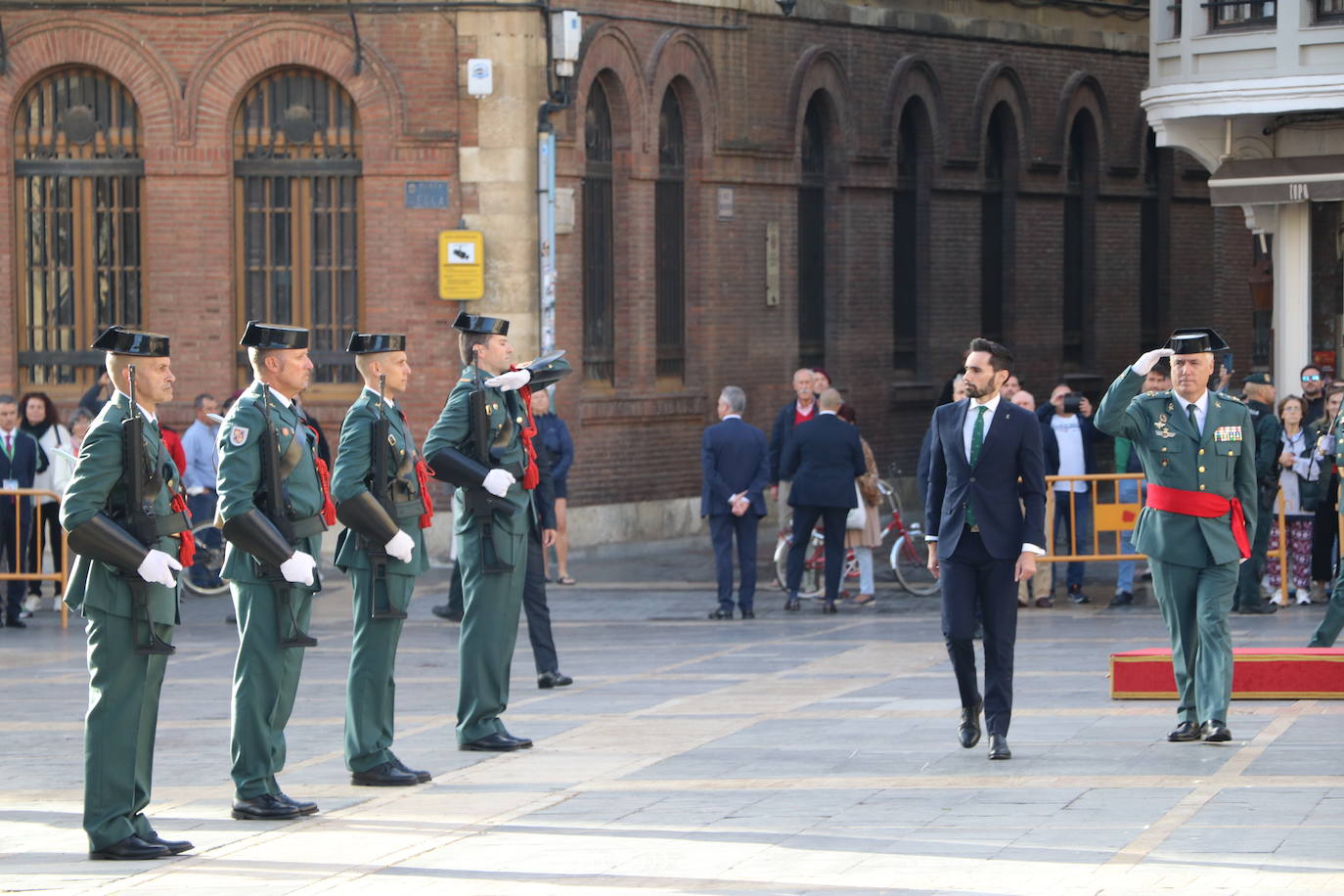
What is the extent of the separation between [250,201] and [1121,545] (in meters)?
8.80

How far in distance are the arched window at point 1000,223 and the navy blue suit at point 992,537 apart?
763 inches

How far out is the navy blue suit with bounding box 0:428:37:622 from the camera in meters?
19.0

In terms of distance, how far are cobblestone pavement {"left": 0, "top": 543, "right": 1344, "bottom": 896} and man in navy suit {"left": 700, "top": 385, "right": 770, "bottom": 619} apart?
2.25 metres

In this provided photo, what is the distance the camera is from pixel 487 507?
1231cm

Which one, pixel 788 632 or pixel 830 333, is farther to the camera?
pixel 830 333

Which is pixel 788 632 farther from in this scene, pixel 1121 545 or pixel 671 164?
pixel 671 164

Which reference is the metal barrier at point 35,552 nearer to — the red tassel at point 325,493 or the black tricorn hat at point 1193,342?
the red tassel at point 325,493

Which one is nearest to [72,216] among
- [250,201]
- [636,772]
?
[250,201]

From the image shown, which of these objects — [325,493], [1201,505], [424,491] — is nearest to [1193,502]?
[1201,505]

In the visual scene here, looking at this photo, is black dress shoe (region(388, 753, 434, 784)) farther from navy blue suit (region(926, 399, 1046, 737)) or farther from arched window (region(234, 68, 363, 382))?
arched window (region(234, 68, 363, 382))

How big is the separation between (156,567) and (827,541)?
413 inches

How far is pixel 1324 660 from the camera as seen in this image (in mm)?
13219

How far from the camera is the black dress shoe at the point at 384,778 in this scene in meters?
11.1

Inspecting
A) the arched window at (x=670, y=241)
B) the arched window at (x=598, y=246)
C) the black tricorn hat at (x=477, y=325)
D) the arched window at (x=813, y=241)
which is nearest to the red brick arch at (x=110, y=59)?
the arched window at (x=598, y=246)
